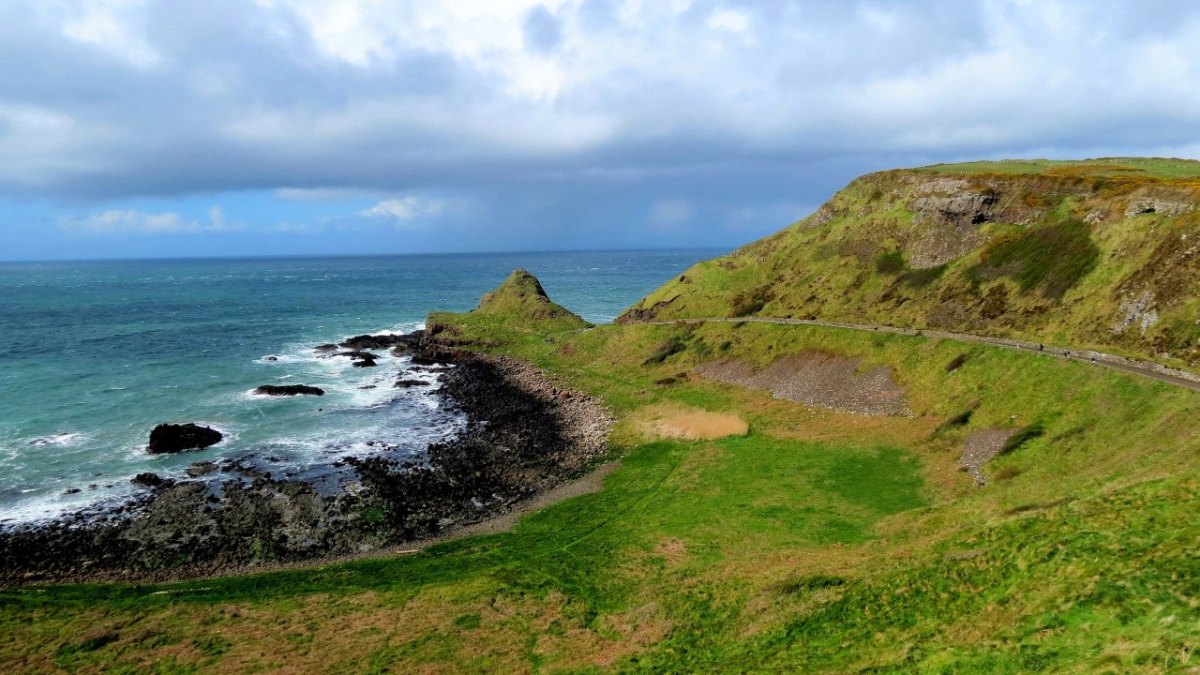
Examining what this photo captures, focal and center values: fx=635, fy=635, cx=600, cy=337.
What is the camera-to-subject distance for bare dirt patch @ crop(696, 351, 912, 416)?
69.7 metres

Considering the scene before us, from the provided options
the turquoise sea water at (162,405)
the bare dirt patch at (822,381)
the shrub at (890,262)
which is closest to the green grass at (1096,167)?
the shrub at (890,262)

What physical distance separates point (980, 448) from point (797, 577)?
93.1 ft

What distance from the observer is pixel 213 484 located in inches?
2311

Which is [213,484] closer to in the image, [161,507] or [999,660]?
[161,507]

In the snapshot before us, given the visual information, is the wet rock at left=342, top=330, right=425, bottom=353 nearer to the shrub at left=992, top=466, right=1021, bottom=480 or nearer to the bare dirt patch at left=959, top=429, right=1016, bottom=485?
the bare dirt patch at left=959, top=429, right=1016, bottom=485

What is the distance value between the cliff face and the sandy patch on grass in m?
31.2

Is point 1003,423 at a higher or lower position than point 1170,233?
lower

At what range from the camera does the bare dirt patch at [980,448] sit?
5012 cm

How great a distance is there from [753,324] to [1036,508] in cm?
6375

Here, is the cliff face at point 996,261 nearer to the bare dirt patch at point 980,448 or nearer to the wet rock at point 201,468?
the bare dirt patch at point 980,448

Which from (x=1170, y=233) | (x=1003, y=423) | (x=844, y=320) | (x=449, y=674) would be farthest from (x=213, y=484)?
(x=1170, y=233)

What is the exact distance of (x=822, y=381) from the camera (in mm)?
77438

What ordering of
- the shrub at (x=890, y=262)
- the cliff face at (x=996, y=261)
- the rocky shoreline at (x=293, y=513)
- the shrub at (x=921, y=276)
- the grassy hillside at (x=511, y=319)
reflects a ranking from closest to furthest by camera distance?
the rocky shoreline at (x=293, y=513), the cliff face at (x=996, y=261), the shrub at (x=921, y=276), the shrub at (x=890, y=262), the grassy hillside at (x=511, y=319)

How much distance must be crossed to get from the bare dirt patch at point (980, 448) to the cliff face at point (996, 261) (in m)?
17.0
